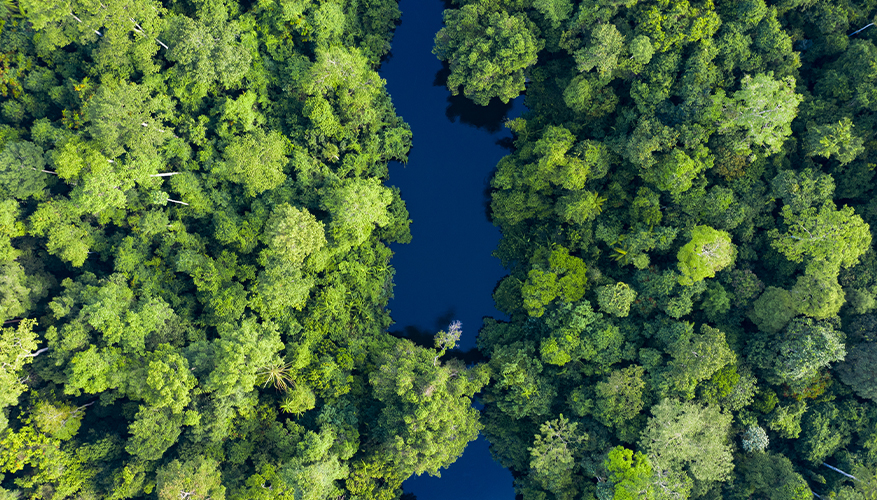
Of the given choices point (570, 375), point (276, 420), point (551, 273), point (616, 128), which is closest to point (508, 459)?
point (570, 375)

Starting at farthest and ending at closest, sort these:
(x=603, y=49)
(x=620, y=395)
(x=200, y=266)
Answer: (x=200, y=266) < (x=620, y=395) < (x=603, y=49)

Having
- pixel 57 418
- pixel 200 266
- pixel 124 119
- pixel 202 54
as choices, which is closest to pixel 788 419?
pixel 200 266

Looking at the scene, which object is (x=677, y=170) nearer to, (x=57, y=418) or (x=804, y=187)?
(x=804, y=187)

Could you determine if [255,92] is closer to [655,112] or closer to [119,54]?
[119,54]

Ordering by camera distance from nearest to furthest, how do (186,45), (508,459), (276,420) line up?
(186,45) → (276,420) → (508,459)

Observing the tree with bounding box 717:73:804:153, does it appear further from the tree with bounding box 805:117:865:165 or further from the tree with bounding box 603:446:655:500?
the tree with bounding box 603:446:655:500

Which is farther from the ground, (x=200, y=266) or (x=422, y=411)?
(x=200, y=266)

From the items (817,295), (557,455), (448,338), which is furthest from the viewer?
(448,338)
